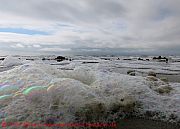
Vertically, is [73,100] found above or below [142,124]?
above

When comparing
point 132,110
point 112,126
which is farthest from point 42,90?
point 132,110

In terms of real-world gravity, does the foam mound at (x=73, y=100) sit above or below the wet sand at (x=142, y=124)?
above

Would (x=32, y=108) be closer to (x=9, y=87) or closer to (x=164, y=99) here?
(x=9, y=87)

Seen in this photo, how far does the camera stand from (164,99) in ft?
15.7

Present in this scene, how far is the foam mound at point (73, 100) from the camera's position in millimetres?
3348

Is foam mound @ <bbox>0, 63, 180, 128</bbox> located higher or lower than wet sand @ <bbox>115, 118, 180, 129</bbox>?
higher

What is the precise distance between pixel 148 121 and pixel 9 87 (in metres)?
2.58

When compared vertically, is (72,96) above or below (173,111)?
above

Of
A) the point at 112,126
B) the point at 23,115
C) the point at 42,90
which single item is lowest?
the point at 112,126

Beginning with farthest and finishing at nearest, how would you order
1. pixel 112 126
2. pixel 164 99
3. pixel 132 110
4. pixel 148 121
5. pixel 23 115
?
pixel 164 99, pixel 132 110, pixel 148 121, pixel 112 126, pixel 23 115

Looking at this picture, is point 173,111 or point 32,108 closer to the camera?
point 32,108

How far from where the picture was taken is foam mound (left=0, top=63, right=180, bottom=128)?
335 cm

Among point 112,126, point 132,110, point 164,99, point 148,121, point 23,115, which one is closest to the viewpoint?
point 23,115

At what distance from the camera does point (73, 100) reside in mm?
3625
